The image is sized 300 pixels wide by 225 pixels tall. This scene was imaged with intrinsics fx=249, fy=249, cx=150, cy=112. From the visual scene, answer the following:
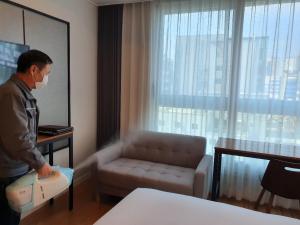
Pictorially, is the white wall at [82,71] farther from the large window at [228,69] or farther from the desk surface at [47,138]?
the large window at [228,69]

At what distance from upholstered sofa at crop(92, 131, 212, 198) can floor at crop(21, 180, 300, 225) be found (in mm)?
174

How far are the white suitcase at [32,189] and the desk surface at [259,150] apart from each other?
1405mm

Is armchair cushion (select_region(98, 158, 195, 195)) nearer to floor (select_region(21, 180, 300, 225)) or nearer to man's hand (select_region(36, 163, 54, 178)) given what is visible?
floor (select_region(21, 180, 300, 225))

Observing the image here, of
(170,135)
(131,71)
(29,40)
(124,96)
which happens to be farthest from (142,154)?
(29,40)

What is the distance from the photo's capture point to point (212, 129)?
3.06m

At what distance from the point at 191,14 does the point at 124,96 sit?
53.8 inches

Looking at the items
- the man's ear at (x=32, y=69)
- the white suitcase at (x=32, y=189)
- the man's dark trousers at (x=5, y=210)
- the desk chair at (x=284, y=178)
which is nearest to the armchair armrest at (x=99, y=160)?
the white suitcase at (x=32, y=189)

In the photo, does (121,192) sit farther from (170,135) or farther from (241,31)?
(241,31)

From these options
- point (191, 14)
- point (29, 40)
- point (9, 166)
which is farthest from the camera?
point (191, 14)

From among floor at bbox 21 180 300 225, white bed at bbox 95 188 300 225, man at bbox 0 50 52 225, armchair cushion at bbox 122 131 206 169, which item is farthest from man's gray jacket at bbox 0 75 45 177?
armchair cushion at bbox 122 131 206 169

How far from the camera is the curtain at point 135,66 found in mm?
3270

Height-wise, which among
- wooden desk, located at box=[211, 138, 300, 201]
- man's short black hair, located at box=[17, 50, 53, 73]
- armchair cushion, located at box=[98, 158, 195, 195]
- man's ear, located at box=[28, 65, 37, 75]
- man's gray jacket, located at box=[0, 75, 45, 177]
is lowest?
armchair cushion, located at box=[98, 158, 195, 195]

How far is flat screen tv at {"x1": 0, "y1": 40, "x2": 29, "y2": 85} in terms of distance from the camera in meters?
2.04

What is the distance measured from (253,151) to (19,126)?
1.89 metres
